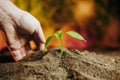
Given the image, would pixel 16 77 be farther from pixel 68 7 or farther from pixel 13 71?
pixel 68 7

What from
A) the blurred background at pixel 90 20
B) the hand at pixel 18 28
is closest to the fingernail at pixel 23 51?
the hand at pixel 18 28

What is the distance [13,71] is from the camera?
220 centimetres

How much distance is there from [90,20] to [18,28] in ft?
10.3

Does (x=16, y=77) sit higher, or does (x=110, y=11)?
(x=110, y=11)

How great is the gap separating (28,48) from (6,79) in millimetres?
727

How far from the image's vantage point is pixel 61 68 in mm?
2172

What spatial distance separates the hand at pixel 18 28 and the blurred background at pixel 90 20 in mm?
2562

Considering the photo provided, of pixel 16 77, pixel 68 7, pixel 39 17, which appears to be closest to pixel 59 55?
pixel 16 77

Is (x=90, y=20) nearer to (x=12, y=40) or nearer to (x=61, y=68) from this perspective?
(x=12, y=40)

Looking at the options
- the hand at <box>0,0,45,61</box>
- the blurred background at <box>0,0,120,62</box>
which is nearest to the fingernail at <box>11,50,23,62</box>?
the hand at <box>0,0,45,61</box>

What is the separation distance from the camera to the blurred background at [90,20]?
5.41 meters

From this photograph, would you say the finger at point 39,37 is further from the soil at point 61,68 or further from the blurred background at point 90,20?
the blurred background at point 90,20

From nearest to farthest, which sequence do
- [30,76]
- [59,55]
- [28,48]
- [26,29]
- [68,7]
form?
[30,76], [59,55], [26,29], [28,48], [68,7]

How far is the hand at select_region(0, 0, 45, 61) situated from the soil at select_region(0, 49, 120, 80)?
30 centimetres
